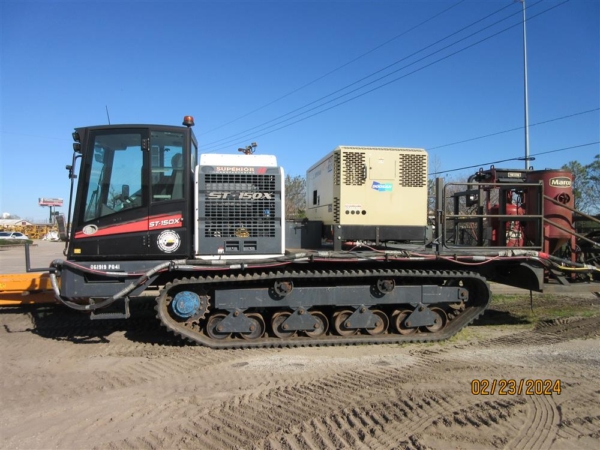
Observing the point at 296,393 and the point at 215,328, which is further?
the point at 215,328

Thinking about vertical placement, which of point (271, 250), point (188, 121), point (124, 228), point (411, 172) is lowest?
point (271, 250)

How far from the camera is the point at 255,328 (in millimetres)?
5840

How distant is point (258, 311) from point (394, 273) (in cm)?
204

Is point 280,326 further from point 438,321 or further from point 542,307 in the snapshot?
point 542,307

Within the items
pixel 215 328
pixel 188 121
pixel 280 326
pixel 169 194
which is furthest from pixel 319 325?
pixel 188 121

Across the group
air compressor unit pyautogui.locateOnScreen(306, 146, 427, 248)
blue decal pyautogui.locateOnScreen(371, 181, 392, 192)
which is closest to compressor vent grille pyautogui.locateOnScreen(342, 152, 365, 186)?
air compressor unit pyautogui.locateOnScreen(306, 146, 427, 248)

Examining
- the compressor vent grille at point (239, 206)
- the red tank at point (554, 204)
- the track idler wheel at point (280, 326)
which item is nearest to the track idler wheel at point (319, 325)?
the track idler wheel at point (280, 326)

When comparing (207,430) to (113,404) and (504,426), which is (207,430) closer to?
(113,404)

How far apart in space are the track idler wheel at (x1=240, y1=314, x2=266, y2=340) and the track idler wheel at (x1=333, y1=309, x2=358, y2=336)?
1.06 m

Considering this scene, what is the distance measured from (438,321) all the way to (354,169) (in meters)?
2.67

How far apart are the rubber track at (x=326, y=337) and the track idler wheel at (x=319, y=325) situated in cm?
13

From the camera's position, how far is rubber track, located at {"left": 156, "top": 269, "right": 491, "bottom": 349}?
5535 mm
